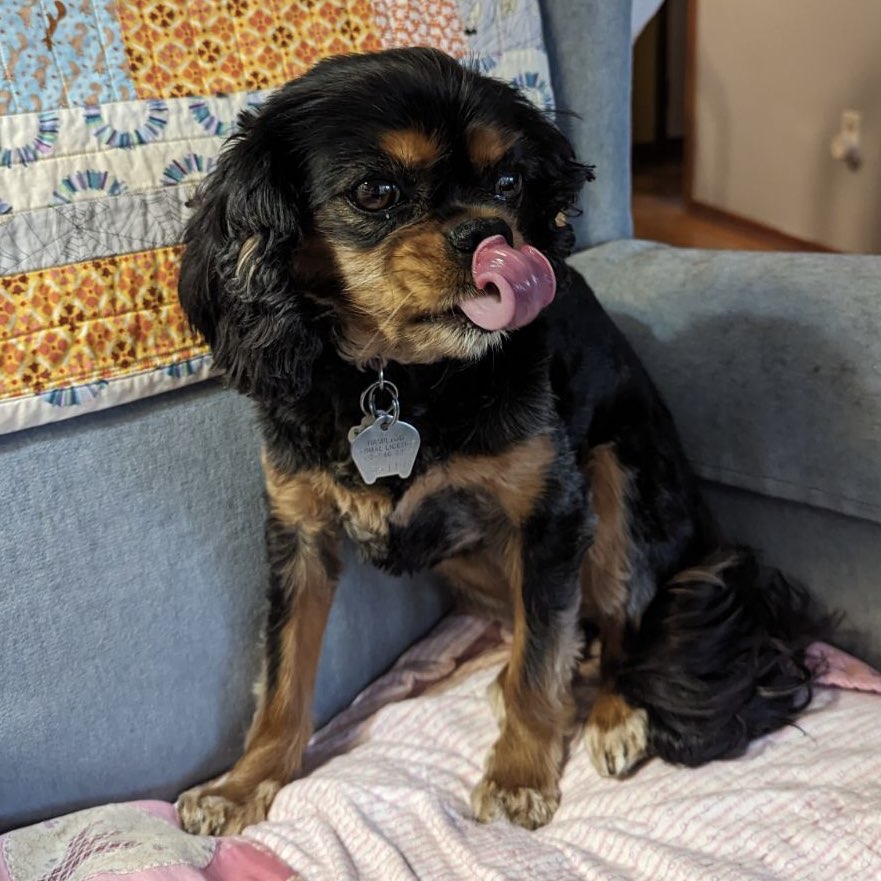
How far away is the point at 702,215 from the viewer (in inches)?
172

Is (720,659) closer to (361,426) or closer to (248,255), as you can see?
(361,426)

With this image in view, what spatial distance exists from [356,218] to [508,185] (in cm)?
21

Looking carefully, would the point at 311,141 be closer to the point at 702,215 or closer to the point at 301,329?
the point at 301,329

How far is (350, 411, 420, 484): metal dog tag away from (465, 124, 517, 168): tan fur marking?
326 millimetres

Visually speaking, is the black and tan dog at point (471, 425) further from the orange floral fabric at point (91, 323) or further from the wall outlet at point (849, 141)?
the wall outlet at point (849, 141)

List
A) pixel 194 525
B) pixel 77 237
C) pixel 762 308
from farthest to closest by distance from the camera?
pixel 762 308, pixel 194 525, pixel 77 237

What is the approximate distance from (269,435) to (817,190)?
120 inches

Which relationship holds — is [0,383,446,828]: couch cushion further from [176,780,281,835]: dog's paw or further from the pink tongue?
the pink tongue

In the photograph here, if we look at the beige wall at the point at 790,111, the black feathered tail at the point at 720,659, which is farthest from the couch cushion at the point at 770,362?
the beige wall at the point at 790,111

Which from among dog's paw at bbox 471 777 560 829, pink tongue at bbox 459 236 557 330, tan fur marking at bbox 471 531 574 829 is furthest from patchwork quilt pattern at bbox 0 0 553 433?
dog's paw at bbox 471 777 560 829

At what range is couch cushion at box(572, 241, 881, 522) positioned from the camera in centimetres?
128

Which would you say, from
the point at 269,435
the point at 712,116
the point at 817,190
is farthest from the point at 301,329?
the point at 712,116

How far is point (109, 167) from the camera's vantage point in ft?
3.91

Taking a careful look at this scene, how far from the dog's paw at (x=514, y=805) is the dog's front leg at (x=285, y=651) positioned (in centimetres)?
28
